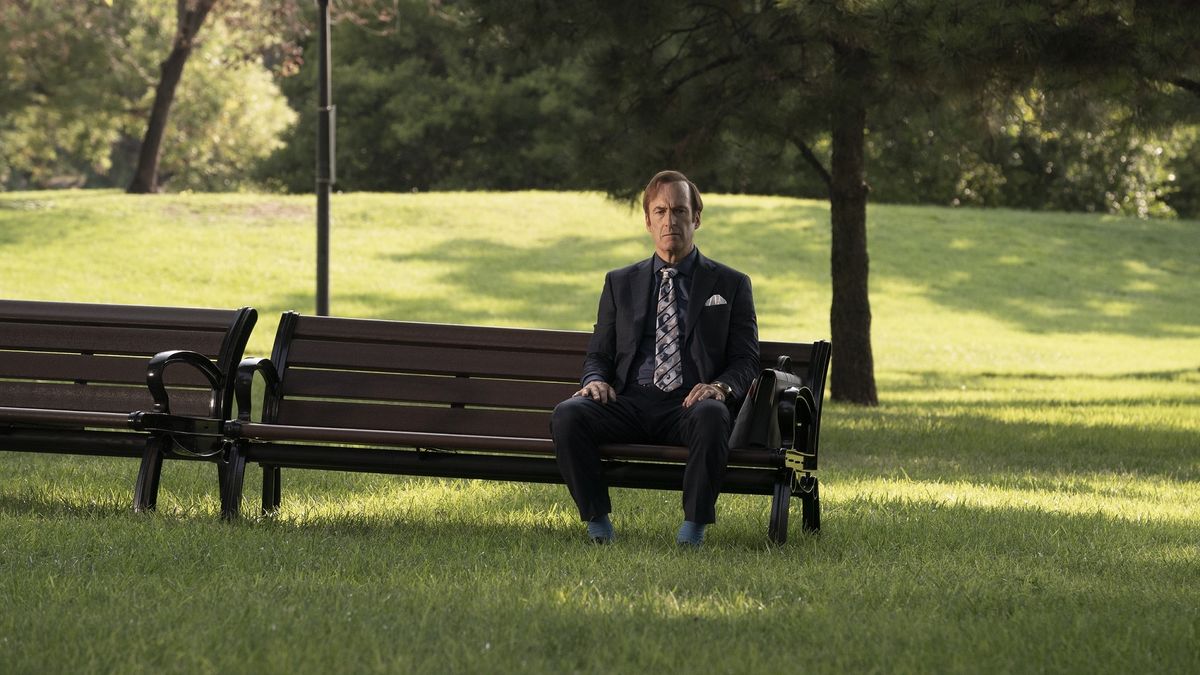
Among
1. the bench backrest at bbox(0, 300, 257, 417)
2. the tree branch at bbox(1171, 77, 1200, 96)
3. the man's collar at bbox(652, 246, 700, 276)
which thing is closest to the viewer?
the man's collar at bbox(652, 246, 700, 276)

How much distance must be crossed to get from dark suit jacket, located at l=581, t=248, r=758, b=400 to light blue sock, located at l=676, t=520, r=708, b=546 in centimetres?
59

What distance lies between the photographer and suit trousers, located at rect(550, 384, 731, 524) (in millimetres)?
5785

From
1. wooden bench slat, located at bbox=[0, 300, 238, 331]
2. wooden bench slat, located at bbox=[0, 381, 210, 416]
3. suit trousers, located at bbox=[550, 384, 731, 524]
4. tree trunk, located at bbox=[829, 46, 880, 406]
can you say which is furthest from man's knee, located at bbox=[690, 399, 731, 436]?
tree trunk, located at bbox=[829, 46, 880, 406]

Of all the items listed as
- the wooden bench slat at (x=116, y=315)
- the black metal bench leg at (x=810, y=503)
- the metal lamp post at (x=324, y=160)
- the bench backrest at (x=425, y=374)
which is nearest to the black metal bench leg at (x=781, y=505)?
the black metal bench leg at (x=810, y=503)

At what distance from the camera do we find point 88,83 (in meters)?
34.7

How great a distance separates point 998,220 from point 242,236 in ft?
53.5

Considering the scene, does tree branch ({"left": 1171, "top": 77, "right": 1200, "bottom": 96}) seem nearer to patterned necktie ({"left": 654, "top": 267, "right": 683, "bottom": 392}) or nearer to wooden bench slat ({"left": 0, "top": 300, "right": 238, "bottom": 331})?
patterned necktie ({"left": 654, "top": 267, "right": 683, "bottom": 392})

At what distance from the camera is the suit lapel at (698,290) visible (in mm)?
6227

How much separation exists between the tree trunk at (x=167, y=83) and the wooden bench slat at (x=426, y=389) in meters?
21.3

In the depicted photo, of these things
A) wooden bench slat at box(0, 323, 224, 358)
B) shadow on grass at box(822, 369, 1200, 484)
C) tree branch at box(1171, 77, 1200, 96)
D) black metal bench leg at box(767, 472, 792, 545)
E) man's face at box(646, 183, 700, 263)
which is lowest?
shadow on grass at box(822, 369, 1200, 484)

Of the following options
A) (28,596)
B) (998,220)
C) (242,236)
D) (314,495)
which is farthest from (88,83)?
(28,596)

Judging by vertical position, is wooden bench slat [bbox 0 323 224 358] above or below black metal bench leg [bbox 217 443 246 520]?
above

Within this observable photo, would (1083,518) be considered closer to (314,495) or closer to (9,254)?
(314,495)

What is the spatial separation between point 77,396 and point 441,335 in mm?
1640
